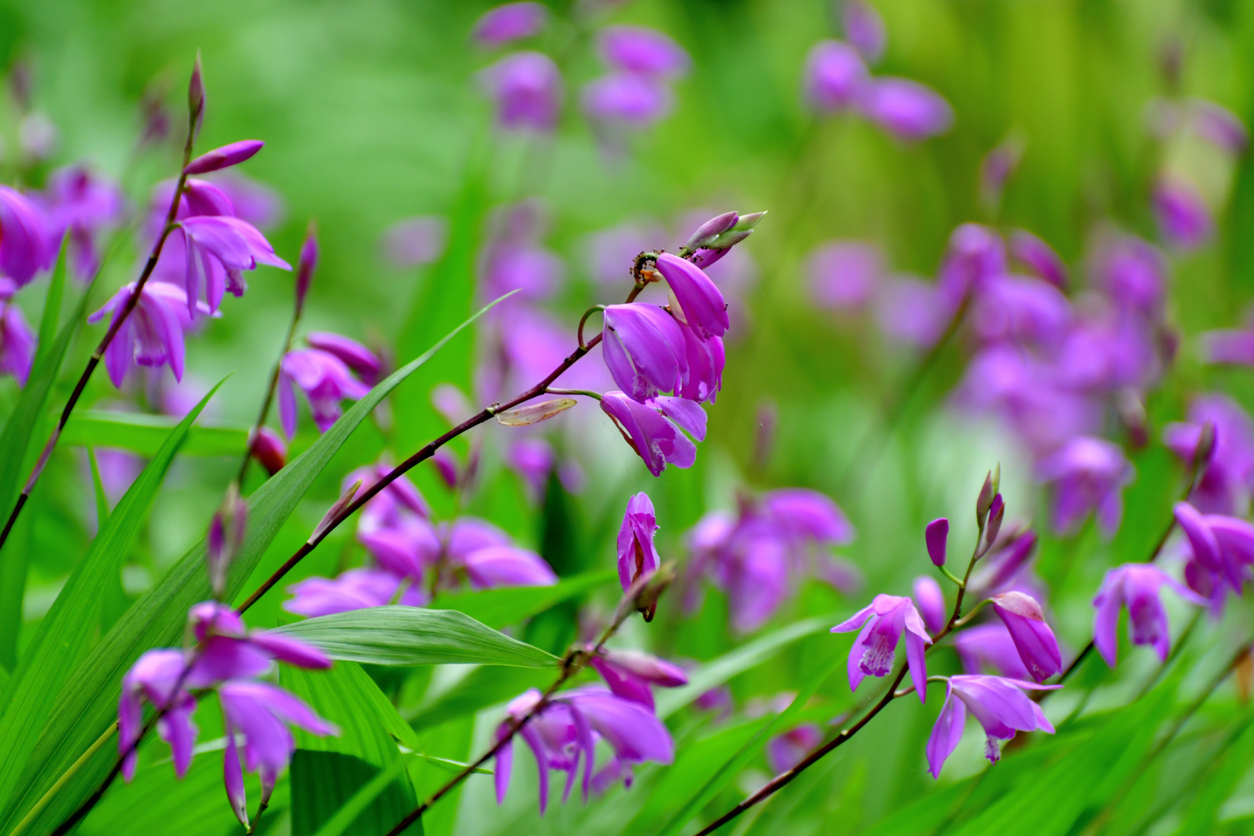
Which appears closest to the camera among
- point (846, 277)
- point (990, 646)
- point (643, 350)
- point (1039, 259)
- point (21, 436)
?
point (643, 350)

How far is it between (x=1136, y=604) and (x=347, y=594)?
0.50 metres

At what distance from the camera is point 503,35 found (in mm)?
1254

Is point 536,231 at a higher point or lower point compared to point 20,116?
lower

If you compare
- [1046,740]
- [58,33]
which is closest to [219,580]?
[1046,740]

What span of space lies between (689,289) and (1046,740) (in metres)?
0.53

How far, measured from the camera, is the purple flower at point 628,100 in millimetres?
1362

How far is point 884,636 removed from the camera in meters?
0.49

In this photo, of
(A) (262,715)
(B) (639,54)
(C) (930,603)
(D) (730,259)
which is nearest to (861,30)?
(B) (639,54)

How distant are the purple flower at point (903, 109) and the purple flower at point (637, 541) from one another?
3.43 ft

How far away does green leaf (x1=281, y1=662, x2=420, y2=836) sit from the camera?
0.49 metres

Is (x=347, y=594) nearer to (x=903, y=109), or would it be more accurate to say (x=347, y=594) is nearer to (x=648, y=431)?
(x=648, y=431)

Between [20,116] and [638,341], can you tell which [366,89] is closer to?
[20,116]

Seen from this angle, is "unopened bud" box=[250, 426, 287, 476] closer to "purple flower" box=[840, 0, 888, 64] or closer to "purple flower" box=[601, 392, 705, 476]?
"purple flower" box=[601, 392, 705, 476]

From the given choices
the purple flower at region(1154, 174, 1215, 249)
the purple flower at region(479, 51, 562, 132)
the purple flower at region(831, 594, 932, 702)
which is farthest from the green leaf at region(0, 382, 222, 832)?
the purple flower at region(1154, 174, 1215, 249)
